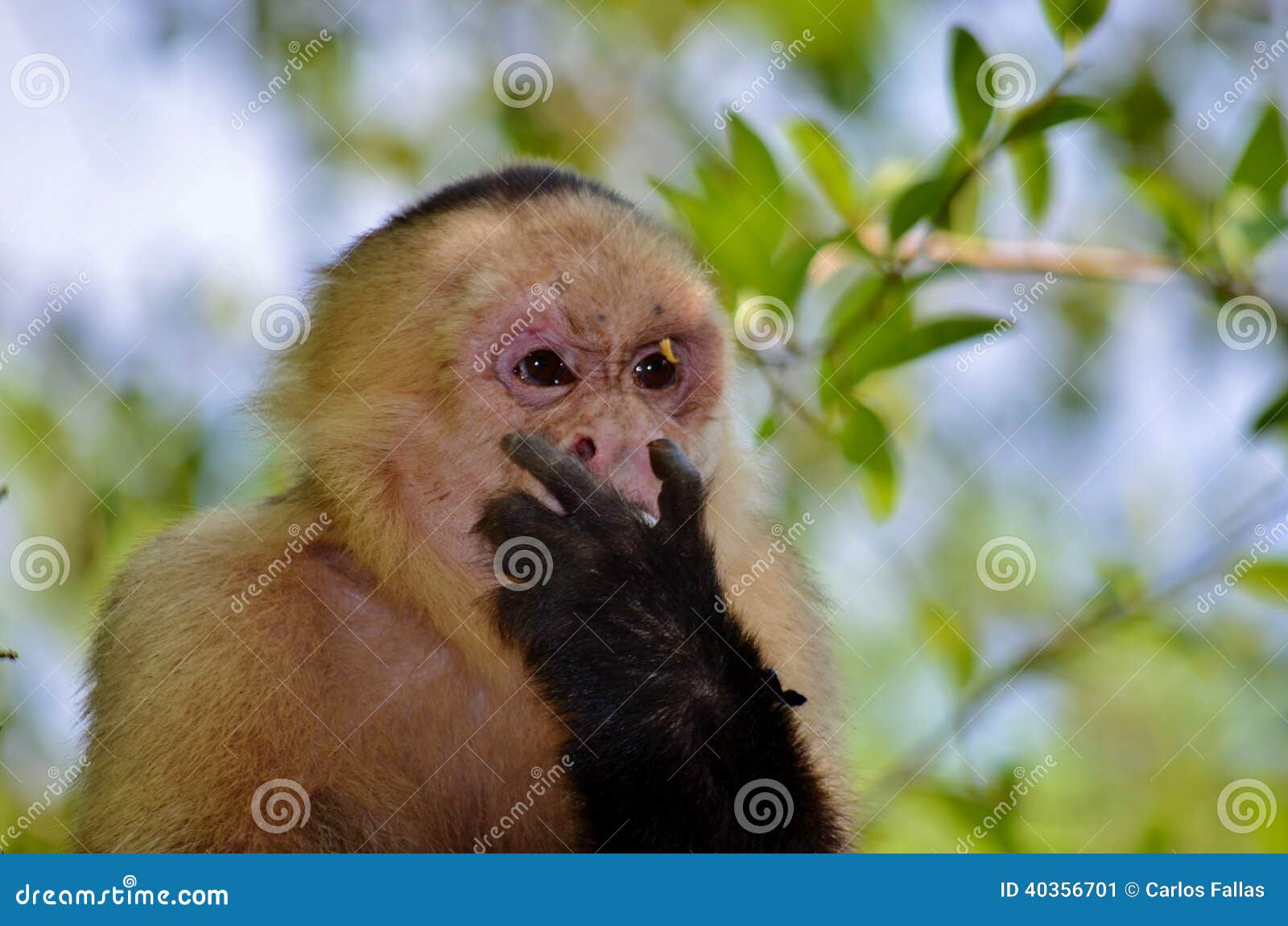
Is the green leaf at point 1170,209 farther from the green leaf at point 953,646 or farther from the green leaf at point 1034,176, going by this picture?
Answer: the green leaf at point 953,646

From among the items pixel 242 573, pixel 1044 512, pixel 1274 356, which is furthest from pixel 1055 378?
pixel 242 573

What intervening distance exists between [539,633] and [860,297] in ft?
4.11

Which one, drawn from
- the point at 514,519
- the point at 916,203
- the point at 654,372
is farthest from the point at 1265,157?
the point at 514,519

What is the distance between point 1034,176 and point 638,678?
184 centimetres

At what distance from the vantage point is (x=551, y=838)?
296 cm

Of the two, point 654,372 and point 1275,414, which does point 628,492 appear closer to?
point 654,372

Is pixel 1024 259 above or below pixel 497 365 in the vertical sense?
above

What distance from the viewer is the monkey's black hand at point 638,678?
105 inches

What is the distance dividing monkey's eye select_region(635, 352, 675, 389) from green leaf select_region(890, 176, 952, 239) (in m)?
0.62

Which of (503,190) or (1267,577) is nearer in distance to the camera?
(503,190)

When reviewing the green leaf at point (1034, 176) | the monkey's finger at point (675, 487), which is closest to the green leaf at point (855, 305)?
the green leaf at point (1034, 176)

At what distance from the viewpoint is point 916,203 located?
10.2ft

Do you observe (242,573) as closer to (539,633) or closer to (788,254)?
(539,633)

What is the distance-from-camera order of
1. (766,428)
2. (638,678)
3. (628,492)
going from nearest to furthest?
(638,678), (628,492), (766,428)
